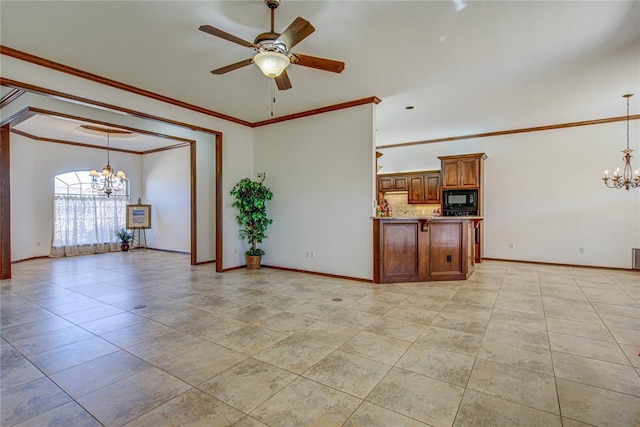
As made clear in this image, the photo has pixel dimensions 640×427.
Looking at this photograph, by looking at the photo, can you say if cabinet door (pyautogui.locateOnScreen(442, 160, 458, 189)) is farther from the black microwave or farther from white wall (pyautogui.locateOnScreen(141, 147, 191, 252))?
white wall (pyautogui.locateOnScreen(141, 147, 191, 252))

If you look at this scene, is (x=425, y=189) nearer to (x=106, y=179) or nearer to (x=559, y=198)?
(x=559, y=198)

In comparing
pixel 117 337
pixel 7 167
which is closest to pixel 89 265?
pixel 7 167

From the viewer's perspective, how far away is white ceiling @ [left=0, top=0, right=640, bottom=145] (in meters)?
2.76

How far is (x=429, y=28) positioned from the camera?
3045 mm

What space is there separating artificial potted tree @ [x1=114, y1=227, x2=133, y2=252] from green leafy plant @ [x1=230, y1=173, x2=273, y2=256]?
193 inches

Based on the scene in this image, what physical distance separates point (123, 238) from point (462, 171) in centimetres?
936

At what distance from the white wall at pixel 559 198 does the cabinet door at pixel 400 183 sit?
1546mm

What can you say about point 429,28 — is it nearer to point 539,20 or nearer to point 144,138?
point 539,20

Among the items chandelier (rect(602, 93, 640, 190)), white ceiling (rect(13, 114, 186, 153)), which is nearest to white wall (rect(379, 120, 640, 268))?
chandelier (rect(602, 93, 640, 190))

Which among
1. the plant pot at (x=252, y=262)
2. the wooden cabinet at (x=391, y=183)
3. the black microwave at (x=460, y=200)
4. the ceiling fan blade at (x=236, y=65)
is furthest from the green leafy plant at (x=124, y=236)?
the black microwave at (x=460, y=200)

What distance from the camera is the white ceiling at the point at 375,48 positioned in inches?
109

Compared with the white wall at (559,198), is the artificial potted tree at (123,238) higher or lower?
lower

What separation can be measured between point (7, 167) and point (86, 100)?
2776mm

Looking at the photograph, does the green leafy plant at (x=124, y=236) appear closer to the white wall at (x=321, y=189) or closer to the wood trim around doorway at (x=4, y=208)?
the wood trim around doorway at (x=4, y=208)
